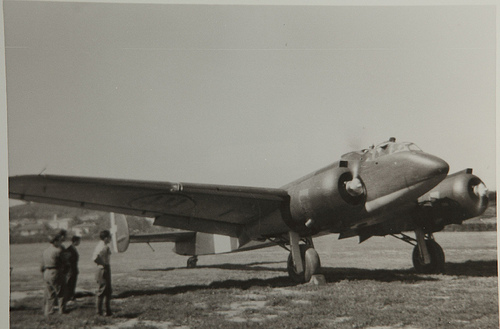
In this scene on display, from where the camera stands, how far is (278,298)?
229 inches

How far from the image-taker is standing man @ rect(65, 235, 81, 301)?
209 inches

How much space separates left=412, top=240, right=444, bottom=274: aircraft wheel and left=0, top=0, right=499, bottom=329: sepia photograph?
0.69 ft

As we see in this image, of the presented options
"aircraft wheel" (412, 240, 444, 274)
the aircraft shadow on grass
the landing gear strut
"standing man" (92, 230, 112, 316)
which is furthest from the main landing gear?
"standing man" (92, 230, 112, 316)

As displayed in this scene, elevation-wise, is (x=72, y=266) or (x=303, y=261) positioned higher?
(x=72, y=266)

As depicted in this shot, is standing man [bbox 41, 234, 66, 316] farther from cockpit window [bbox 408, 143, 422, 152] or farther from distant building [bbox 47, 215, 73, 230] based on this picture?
cockpit window [bbox 408, 143, 422, 152]

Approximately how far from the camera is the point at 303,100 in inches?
260

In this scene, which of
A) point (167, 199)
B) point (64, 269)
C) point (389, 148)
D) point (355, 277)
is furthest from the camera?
point (355, 277)

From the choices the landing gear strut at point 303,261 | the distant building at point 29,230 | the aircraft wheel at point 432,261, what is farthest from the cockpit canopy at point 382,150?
the distant building at point 29,230

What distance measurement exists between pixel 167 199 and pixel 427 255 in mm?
5230

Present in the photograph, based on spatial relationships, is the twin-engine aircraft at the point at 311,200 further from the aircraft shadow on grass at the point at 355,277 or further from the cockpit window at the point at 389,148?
the aircraft shadow on grass at the point at 355,277

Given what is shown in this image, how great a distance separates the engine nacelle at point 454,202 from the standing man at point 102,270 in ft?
19.2

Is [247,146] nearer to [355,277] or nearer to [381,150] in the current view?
[381,150]

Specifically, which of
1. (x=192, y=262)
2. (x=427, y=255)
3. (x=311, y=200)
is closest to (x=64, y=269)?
(x=311, y=200)

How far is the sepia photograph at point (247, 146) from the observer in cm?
541
